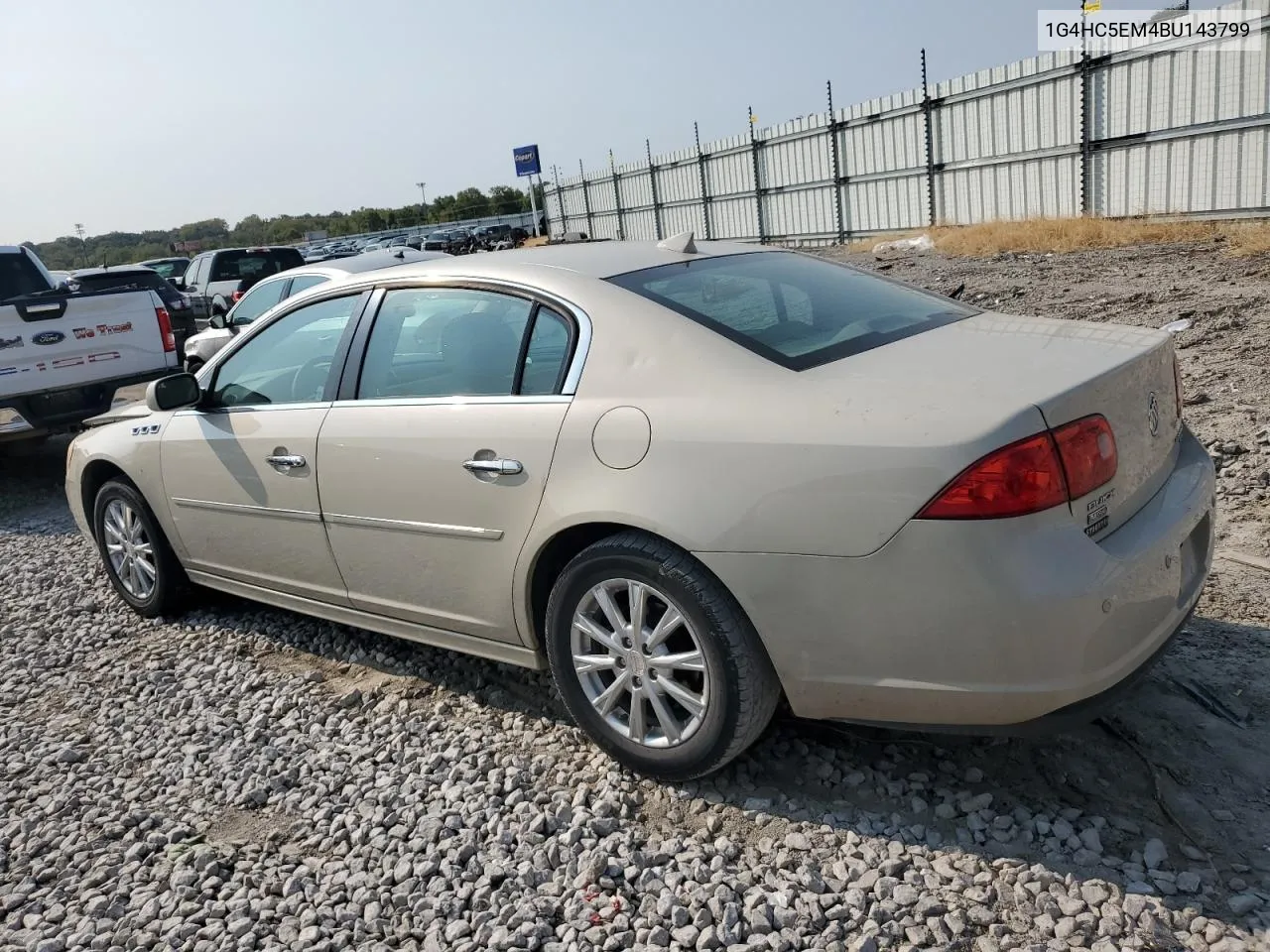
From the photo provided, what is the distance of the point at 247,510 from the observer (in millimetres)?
4145

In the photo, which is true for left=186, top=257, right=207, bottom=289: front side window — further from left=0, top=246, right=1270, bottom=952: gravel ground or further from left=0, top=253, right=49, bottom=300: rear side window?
left=0, top=246, right=1270, bottom=952: gravel ground

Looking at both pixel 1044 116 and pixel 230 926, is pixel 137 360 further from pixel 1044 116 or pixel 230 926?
pixel 1044 116

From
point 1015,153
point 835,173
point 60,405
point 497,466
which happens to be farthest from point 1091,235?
point 497,466

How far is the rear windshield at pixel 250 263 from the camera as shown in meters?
17.2

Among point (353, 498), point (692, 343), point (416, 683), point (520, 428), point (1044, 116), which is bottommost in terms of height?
point (416, 683)

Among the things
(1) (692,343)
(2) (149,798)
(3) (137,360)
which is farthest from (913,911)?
(3) (137,360)

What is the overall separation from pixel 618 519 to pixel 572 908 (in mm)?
1012

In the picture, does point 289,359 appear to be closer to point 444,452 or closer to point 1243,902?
point 444,452

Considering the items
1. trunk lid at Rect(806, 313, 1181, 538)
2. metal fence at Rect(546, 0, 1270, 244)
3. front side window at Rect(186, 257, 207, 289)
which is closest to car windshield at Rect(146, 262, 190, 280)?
front side window at Rect(186, 257, 207, 289)

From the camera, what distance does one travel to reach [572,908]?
2.54 meters

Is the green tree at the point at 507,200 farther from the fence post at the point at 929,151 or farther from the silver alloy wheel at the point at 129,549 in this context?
the silver alloy wheel at the point at 129,549

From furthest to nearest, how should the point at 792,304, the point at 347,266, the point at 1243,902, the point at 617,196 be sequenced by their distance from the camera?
the point at 617,196 < the point at 347,266 < the point at 792,304 < the point at 1243,902

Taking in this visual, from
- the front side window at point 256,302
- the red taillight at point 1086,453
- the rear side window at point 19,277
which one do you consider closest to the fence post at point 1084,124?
the front side window at point 256,302

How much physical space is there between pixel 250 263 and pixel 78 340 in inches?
376
